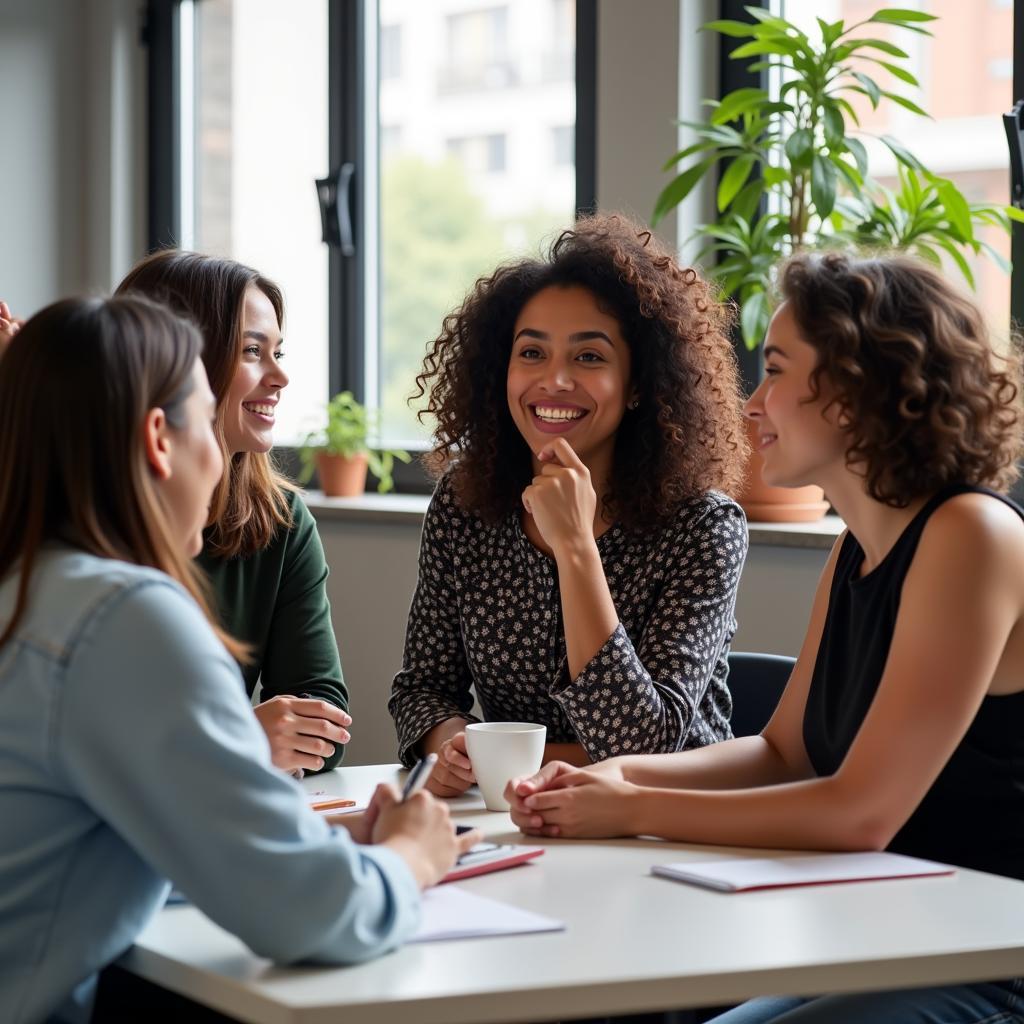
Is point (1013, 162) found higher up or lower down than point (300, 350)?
higher up

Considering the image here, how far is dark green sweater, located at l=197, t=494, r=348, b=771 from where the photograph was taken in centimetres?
210

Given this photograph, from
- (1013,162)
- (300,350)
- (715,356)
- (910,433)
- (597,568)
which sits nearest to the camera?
(910,433)

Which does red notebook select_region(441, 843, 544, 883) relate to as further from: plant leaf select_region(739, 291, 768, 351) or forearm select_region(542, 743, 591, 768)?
plant leaf select_region(739, 291, 768, 351)

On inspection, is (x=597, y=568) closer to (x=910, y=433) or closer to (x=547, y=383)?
(x=547, y=383)

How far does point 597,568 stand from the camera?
1876mm

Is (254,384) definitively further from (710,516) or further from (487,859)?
(487,859)

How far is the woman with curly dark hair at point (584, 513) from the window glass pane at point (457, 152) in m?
1.34

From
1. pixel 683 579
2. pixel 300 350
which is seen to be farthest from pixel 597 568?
pixel 300 350

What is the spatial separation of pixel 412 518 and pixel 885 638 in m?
2.02

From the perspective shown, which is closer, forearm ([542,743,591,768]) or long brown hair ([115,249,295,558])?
forearm ([542,743,591,768])

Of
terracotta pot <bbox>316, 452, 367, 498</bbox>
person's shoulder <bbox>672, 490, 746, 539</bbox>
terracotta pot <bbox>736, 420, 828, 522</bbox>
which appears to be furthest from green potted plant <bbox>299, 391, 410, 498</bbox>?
person's shoulder <bbox>672, 490, 746, 539</bbox>

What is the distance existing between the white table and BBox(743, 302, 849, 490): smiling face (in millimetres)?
517

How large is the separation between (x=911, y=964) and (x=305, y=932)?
1.50ft

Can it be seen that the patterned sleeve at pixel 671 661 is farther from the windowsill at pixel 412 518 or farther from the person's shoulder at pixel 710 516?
the windowsill at pixel 412 518
